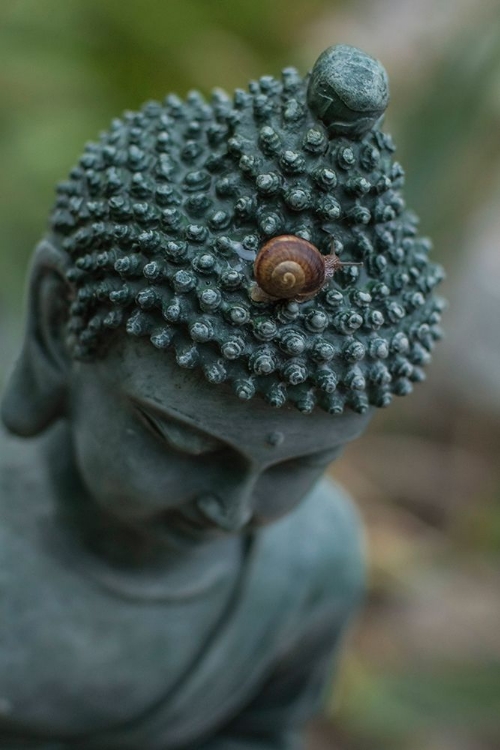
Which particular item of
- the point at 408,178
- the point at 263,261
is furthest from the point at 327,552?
the point at 408,178

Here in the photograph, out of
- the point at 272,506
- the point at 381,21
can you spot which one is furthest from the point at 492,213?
the point at 272,506

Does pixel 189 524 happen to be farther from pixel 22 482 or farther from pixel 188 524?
pixel 22 482

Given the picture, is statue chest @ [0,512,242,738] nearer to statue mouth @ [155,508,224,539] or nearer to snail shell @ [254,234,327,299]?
statue mouth @ [155,508,224,539]

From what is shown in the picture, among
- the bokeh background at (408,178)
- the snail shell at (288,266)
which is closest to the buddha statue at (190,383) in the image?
the snail shell at (288,266)

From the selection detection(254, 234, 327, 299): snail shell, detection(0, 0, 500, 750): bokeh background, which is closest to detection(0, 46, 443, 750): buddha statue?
detection(254, 234, 327, 299): snail shell

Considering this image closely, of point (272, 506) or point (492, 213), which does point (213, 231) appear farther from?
point (492, 213)

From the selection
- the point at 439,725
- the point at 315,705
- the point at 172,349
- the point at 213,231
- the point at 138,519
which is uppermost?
the point at 213,231
